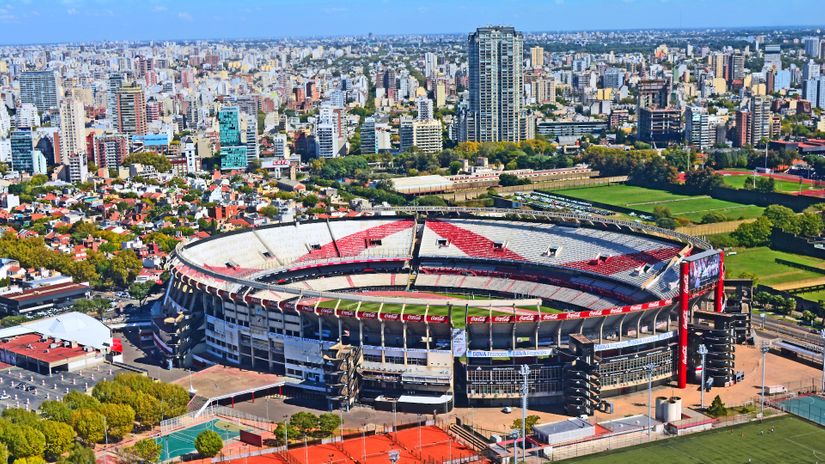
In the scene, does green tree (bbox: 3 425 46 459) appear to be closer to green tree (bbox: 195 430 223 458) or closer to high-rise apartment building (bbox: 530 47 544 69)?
green tree (bbox: 195 430 223 458)

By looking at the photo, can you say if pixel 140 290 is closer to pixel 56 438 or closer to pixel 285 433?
pixel 56 438

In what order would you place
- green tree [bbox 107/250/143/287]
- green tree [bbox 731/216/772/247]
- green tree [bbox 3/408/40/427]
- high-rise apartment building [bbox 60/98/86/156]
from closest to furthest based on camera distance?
green tree [bbox 3/408/40/427]
green tree [bbox 107/250/143/287]
green tree [bbox 731/216/772/247]
high-rise apartment building [bbox 60/98/86/156]

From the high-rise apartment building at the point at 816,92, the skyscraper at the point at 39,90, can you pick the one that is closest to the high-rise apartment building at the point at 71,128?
the skyscraper at the point at 39,90

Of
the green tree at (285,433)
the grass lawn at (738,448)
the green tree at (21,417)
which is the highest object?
the green tree at (21,417)

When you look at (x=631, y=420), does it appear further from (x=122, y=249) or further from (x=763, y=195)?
(x=763, y=195)

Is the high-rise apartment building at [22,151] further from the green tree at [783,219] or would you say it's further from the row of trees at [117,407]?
the row of trees at [117,407]

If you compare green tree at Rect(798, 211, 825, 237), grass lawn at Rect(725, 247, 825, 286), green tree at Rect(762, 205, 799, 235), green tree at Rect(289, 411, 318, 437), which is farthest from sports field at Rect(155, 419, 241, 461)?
green tree at Rect(798, 211, 825, 237)
